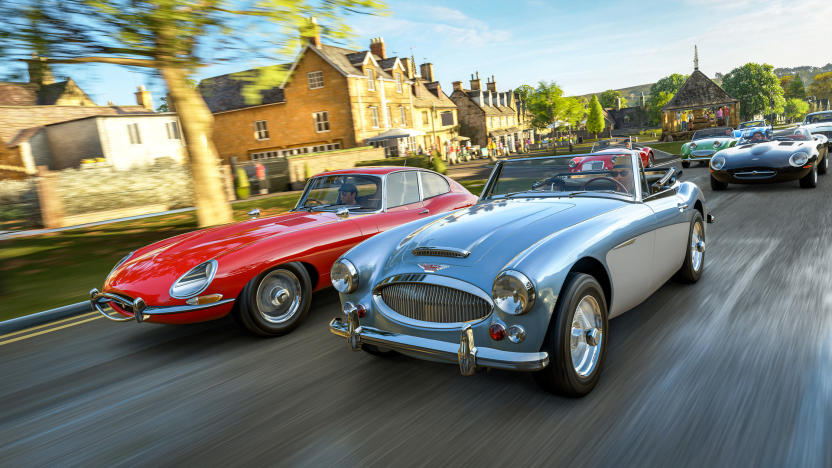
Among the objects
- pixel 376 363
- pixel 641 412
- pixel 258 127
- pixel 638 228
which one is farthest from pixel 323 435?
pixel 258 127

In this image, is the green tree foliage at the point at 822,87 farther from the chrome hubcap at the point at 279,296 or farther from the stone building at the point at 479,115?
the chrome hubcap at the point at 279,296

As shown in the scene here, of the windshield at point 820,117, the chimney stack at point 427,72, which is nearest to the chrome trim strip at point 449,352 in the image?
the windshield at point 820,117

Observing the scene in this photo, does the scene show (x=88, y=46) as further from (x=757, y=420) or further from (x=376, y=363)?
(x=757, y=420)

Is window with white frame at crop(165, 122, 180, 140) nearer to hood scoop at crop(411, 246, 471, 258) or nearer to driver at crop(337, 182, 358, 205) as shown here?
driver at crop(337, 182, 358, 205)

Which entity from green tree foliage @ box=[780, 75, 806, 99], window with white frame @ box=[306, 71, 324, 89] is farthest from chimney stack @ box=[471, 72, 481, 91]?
green tree foliage @ box=[780, 75, 806, 99]

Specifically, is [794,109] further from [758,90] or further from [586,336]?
[586,336]

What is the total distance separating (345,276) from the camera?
3750mm

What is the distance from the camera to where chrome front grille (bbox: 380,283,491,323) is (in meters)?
3.06

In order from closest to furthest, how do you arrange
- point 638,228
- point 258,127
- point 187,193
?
1. point 638,228
2. point 187,193
3. point 258,127

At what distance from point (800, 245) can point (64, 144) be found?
3411cm

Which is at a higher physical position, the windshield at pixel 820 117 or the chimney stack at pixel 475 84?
the chimney stack at pixel 475 84

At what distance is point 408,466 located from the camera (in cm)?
261

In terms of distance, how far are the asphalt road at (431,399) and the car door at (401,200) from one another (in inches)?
55.6

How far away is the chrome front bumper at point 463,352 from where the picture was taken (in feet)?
9.31
